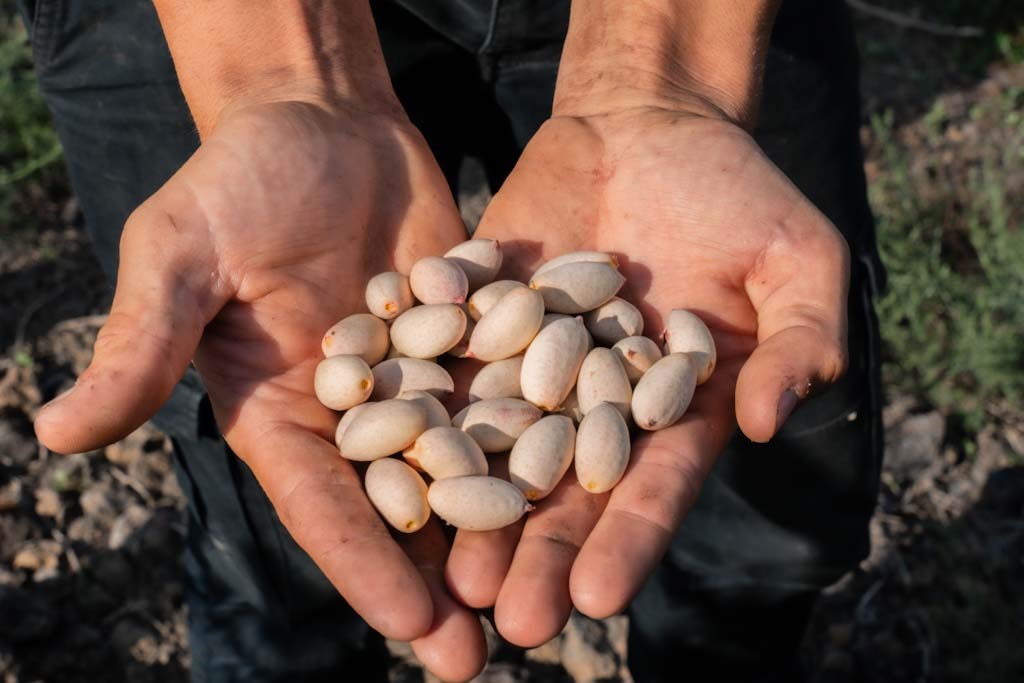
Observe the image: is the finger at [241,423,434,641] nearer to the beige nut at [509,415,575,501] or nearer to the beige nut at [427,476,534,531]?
the beige nut at [427,476,534,531]

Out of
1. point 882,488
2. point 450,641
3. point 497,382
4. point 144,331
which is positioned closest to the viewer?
point 450,641

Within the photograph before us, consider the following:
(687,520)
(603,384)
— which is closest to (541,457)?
(603,384)

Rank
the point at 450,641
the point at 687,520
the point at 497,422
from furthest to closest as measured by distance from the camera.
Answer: the point at 687,520 → the point at 497,422 → the point at 450,641

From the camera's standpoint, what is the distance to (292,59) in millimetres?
2074

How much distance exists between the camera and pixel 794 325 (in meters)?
1.65

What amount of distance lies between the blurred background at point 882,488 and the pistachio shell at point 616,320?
0.94 meters

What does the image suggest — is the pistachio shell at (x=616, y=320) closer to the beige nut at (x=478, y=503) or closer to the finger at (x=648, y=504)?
the finger at (x=648, y=504)

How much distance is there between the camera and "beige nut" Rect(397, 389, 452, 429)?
1.78m

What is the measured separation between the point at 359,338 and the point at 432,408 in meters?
0.18

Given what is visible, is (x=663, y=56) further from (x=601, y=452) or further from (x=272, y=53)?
(x=601, y=452)

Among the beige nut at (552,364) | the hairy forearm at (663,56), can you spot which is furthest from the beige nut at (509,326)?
the hairy forearm at (663,56)

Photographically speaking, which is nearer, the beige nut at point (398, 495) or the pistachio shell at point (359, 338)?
the beige nut at point (398, 495)

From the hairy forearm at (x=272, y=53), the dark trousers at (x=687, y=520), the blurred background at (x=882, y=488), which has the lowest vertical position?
the blurred background at (x=882, y=488)

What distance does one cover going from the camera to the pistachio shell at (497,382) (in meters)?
1.89
